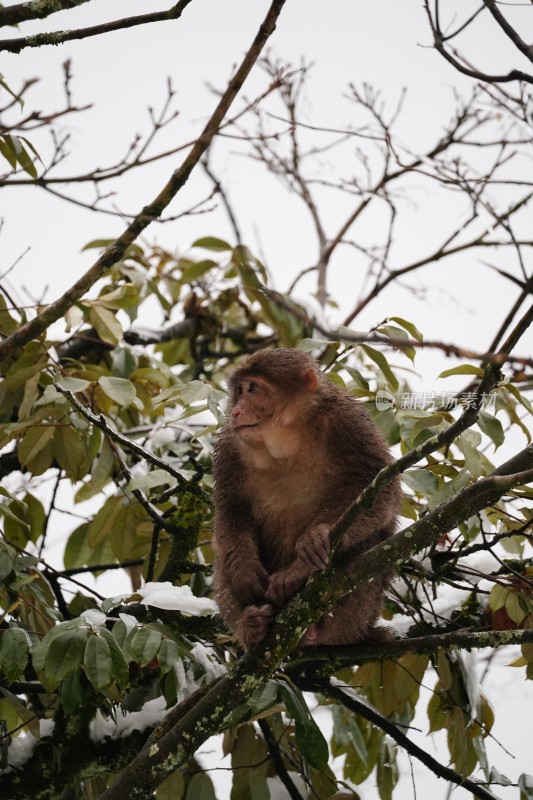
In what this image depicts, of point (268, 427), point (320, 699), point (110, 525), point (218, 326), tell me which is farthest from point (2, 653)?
point (218, 326)

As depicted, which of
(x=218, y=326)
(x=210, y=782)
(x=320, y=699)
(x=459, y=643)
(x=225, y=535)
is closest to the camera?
(x=459, y=643)

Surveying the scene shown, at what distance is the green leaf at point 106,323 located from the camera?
4.47 metres

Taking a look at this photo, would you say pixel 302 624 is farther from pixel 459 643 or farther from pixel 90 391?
pixel 90 391

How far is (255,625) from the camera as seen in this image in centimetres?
347

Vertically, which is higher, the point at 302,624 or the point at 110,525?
the point at 110,525

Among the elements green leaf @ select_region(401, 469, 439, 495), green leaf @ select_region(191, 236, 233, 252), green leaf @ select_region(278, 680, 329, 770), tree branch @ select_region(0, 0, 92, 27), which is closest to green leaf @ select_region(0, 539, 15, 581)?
green leaf @ select_region(278, 680, 329, 770)

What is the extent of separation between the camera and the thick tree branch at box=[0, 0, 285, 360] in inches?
142

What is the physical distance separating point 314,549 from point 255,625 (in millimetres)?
376

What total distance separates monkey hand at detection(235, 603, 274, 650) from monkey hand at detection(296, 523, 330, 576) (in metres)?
0.23

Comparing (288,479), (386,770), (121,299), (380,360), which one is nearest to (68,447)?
(121,299)

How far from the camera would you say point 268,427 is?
13.9 ft

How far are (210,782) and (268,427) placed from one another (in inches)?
62.8

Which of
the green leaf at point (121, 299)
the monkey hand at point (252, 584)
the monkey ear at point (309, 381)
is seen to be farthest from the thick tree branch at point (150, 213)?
the monkey hand at point (252, 584)

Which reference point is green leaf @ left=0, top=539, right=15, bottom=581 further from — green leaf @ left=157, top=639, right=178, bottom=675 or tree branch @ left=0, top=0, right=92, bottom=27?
tree branch @ left=0, top=0, right=92, bottom=27
